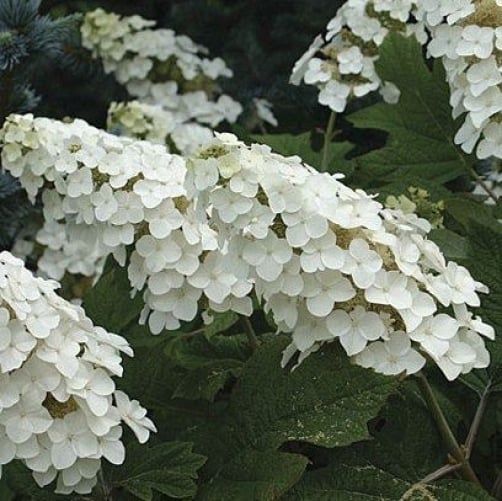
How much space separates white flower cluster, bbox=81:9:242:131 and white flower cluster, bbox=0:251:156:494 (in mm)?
1352

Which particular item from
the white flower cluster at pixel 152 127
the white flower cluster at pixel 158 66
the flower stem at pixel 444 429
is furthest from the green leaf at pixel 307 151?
the flower stem at pixel 444 429

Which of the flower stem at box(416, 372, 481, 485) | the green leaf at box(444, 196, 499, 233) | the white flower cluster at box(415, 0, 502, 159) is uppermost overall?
the white flower cluster at box(415, 0, 502, 159)

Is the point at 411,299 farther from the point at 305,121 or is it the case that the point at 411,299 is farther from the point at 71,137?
the point at 305,121

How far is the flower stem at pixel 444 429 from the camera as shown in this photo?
43.7 inches

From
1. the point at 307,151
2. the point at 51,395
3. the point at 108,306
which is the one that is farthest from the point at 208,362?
the point at 307,151

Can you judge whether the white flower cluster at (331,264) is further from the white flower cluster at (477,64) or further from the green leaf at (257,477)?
the white flower cluster at (477,64)

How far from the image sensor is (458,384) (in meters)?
1.42

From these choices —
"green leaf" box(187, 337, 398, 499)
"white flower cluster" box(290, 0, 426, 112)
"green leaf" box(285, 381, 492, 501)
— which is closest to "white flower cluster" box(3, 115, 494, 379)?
"green leaf" box(187, 337, 398, 499)

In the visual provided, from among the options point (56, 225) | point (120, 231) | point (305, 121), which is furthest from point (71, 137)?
point (305, 121)

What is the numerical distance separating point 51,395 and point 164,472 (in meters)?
0.16

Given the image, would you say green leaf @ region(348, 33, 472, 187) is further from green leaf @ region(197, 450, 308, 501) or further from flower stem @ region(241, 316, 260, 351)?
green leaf @ region(197, 450, 308, 501)

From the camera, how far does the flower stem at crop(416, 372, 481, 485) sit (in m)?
1.11

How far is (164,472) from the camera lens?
3.73 ft

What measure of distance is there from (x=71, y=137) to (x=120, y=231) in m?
0.19
